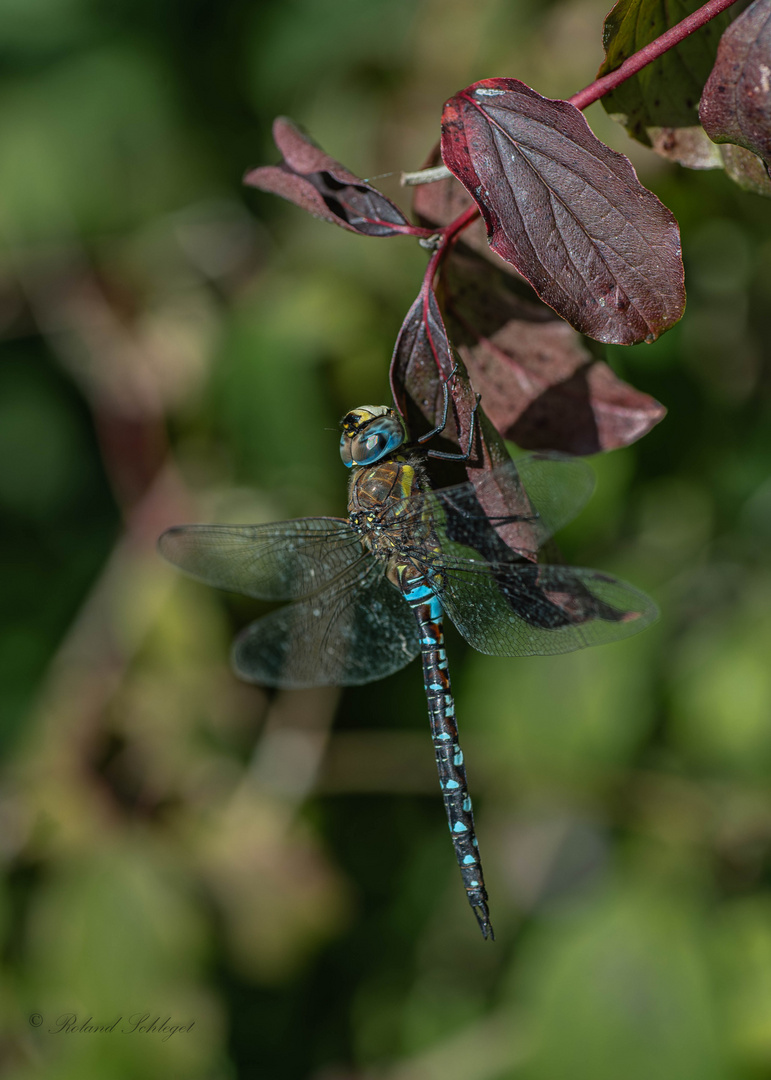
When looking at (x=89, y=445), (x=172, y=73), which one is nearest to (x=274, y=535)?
(x=89, y=445)

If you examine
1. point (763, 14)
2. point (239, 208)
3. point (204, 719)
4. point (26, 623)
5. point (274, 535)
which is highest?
point (239, 208)

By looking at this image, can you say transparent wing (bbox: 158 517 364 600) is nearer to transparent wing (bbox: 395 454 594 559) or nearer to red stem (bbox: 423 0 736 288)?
transparent wing (bbox: 395 454 594 559)

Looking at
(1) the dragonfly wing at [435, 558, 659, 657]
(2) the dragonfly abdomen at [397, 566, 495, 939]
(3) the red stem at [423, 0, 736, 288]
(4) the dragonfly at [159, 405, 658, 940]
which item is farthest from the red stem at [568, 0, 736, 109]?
(2) the dragonfly abdomen at [397, 566, 495, 939]

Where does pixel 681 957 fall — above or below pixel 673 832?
below

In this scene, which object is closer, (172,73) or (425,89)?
(425,89)

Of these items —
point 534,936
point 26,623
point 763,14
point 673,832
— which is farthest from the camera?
point 26,623

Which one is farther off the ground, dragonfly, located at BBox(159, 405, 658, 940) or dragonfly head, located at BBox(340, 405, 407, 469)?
dragonfly head, located at BBox(340, 405, 407, 469)

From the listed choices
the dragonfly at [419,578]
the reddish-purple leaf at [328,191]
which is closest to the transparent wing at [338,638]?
the dragonfly at [419,578]

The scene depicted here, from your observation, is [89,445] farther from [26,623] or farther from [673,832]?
[673,832]
